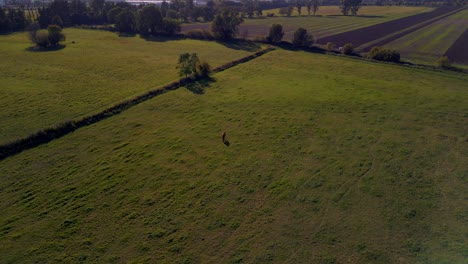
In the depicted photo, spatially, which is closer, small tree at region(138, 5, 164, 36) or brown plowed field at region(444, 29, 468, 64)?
brown plowed field at region(444, 29, 468, 64)

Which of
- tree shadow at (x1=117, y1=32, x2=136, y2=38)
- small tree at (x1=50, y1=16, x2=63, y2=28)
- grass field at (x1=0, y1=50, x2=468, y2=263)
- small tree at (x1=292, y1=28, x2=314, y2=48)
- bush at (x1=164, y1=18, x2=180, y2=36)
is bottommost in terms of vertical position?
grass field at (x1=0, y1=50, x2=468, y2=263)

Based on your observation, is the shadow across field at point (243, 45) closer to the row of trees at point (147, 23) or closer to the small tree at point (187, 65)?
the row of trees at point (147, 23)

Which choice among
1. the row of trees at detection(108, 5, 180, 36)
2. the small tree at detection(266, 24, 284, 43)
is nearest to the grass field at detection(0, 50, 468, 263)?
the small tree at detection(266, 24, 284, 43)

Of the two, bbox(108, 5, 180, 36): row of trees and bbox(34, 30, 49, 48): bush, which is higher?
bbox(108, 5, 180, 36): row of trees

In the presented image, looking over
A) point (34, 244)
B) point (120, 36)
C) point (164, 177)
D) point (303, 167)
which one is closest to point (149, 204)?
point (164, 177)

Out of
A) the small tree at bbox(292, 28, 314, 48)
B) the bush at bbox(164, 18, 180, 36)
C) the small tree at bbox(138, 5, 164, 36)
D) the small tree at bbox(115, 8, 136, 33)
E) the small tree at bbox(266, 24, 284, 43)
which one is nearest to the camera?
the small tree at bbox(292, 28, 314, 48)

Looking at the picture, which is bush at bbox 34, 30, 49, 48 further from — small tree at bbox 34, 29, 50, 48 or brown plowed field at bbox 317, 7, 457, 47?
brown plowed field at bbox 317, 7, 457, 47

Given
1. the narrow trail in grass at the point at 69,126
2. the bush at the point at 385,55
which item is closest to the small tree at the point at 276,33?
the bush at the point at 385,55

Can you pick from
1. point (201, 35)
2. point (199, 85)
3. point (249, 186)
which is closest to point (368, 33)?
point (201, 35)
